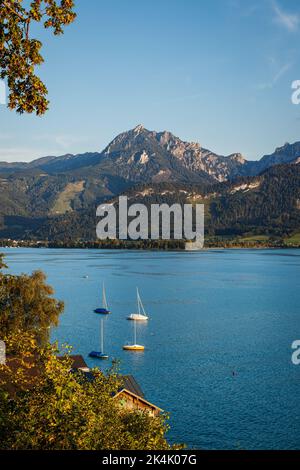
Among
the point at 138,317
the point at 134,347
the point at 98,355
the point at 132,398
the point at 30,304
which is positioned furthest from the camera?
the point at 138,317

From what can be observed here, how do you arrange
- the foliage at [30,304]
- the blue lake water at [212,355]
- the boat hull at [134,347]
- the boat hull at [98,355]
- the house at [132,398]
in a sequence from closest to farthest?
the house at [132,398] → the blue lake water at [212,355] → the foliage at [30,304] → the boat hull at [98,355] → the boat hull at [134,347]

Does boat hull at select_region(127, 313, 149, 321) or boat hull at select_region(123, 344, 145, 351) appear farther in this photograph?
boat hull at select_region(127, 313, 149, 321)

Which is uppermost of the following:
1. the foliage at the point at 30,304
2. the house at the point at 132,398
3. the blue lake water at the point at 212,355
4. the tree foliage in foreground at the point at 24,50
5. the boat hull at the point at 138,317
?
the tree foliage in foreground at the point at 24,50

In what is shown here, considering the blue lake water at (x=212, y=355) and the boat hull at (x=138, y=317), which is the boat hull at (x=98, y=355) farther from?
the boat hull at (x=138, y=317)

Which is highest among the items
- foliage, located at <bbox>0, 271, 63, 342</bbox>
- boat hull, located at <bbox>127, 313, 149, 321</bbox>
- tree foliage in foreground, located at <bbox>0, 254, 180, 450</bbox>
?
tree foliage in foreground, located at <bbox>0, 254, 180, 450</bbox>

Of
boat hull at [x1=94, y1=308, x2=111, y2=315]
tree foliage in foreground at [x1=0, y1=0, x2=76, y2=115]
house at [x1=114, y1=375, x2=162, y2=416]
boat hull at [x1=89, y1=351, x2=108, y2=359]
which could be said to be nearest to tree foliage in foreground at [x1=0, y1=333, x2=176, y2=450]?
tree foliage in foreground at [x1=0, y1=0, x2=76, y2=115]

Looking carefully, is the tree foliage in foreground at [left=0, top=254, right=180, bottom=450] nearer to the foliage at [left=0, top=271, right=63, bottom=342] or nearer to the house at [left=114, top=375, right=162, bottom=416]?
the house at [left=114, top=375, right=162, bottom=416]

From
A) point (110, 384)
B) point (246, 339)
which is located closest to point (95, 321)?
point (246, 339)

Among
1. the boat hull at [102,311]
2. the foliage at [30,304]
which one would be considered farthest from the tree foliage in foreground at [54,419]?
the boat hull at [102,311]

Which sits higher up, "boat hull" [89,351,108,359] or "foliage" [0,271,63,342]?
"foliage" [0,271,63,342]

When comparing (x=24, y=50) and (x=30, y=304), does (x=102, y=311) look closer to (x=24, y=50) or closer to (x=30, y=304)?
(x=30, y=304)

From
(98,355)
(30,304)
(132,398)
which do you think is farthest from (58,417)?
(98,355)

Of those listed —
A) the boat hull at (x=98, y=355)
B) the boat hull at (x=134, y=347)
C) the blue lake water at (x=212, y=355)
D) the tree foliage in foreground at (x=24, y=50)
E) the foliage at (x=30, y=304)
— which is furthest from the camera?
the boat hull at (x=134, y=347)

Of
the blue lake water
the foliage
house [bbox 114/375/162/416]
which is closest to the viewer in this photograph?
house [bbox 114/375/162/416]
